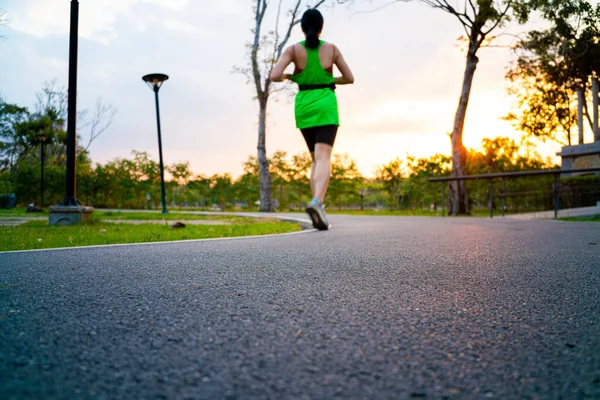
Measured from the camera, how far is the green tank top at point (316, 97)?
16.1ft

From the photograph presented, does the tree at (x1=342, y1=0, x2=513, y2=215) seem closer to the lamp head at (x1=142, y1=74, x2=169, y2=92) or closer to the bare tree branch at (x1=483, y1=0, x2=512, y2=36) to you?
the bare tree branch at (x1=483, y1=0, x2=512, y2=36)

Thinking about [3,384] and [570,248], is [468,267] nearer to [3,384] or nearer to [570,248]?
[570,248]

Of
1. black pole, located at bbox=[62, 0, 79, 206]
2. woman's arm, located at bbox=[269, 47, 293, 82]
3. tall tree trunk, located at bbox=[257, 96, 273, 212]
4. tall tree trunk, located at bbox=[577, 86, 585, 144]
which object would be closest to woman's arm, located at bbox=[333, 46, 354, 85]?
woman's arm, located at bbox=[269, 47, 293, 82]

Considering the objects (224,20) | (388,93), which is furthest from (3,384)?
(388,93)

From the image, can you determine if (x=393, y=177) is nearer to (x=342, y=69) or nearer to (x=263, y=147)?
(x=263, y=147)

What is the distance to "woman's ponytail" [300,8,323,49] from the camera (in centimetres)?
496

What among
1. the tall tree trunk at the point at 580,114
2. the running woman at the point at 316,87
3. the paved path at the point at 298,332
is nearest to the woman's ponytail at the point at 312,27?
the running woman at the point at 316,87

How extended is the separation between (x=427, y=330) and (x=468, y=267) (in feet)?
4.47

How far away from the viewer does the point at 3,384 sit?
81 cm

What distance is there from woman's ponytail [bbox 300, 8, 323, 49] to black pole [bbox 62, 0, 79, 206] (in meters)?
3.87

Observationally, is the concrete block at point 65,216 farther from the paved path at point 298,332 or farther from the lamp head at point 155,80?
the lamp head at point 155,80

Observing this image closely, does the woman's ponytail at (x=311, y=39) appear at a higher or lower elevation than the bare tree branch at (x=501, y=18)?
lower

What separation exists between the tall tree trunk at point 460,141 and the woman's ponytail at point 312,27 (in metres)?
9.89

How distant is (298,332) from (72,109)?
6595 mm
